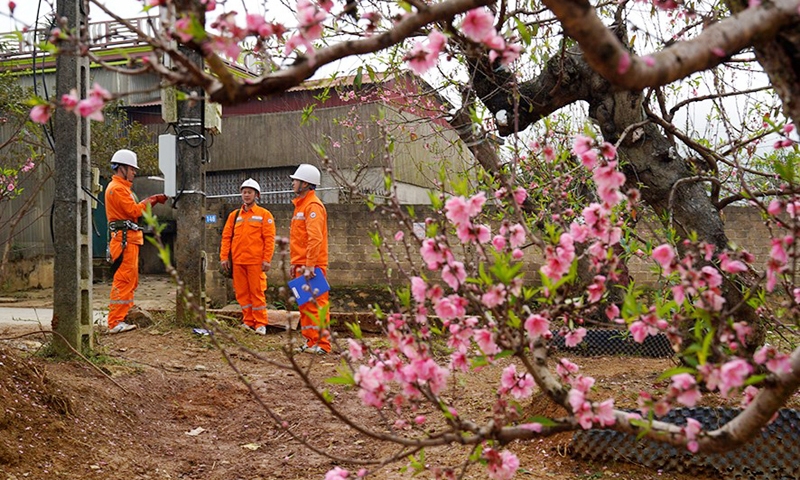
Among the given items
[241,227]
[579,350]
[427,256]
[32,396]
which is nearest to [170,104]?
[241,227]

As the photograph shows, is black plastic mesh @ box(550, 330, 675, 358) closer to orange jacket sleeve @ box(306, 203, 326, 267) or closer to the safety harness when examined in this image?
orange jacket sleeve @ box(306, 203, 326, 267)

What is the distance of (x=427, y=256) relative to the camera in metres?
1.94

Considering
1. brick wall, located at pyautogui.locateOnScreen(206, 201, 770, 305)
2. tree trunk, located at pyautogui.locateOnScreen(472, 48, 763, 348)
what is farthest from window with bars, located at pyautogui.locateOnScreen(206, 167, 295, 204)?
tree trunk, located at pyautogui.locateOnScreen(472, 48, 763, 348)

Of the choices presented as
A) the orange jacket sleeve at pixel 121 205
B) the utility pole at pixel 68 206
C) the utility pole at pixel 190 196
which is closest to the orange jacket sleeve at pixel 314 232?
the utility pole at pixel 190 196

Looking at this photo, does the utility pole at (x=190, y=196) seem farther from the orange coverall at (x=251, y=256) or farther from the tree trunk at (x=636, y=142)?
the tree trunk at (x=636, y=142)

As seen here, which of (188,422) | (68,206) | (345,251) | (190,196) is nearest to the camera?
(188,422)

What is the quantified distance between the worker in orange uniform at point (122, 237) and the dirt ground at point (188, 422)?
1.15 metres

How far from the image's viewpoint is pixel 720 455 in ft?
12.0

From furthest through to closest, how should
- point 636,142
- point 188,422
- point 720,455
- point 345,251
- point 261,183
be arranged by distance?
point 261,183 < point 345,251 < point 188,422 < point 636,142 < point 720,455

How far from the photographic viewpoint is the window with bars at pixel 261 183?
54.8ft

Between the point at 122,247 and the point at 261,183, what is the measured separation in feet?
30.9

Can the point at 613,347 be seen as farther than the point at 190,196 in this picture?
No

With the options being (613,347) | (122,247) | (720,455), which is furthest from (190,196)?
(720,455)

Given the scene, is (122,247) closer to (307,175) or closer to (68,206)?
(307,175)
